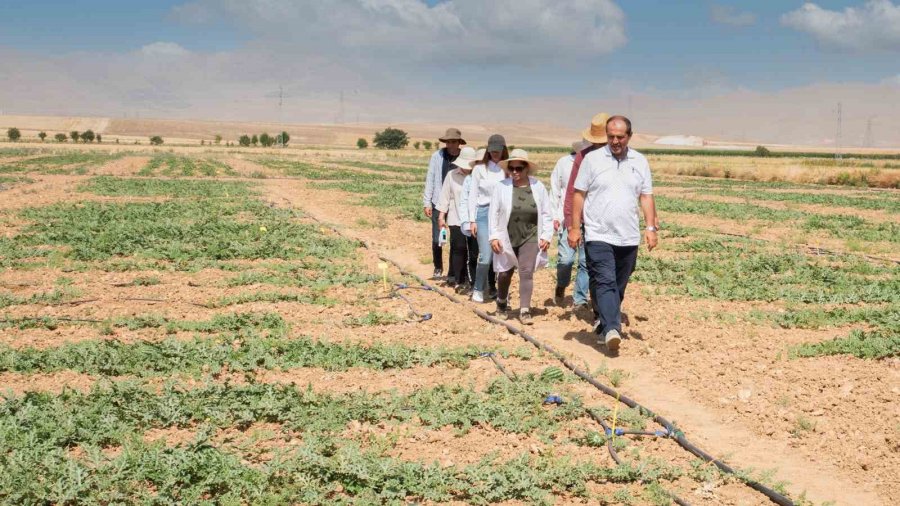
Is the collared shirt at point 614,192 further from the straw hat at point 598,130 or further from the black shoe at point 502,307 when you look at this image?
the black shoe at point 502,307

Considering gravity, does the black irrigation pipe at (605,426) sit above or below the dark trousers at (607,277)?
below

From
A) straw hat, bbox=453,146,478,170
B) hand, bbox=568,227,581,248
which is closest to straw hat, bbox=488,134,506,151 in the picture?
straw hat, bbox=453,146,478,170

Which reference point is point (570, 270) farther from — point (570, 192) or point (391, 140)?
point (391, 140)

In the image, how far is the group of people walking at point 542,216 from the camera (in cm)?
802

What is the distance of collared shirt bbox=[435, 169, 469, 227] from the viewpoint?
35.0 ft

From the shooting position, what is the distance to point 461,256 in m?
11.2

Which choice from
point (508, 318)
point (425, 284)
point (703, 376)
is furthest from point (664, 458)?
point (425, 284)

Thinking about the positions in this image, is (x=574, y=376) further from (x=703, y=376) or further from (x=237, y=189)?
(x=237, y=189)

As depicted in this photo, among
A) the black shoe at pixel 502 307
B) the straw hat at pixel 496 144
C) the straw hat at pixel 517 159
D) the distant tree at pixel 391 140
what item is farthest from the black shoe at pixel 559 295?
the distant tree at pixel 391 140

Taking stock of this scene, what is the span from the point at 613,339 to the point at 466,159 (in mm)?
3632

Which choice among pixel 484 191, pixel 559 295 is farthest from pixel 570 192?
pixel 559 295

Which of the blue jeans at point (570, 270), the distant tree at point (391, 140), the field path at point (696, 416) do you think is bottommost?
the field path at point (696, 416)

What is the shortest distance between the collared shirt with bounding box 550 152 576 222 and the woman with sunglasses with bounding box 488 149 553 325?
96cm

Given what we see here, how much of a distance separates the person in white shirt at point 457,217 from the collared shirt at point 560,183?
1077 millimetres
